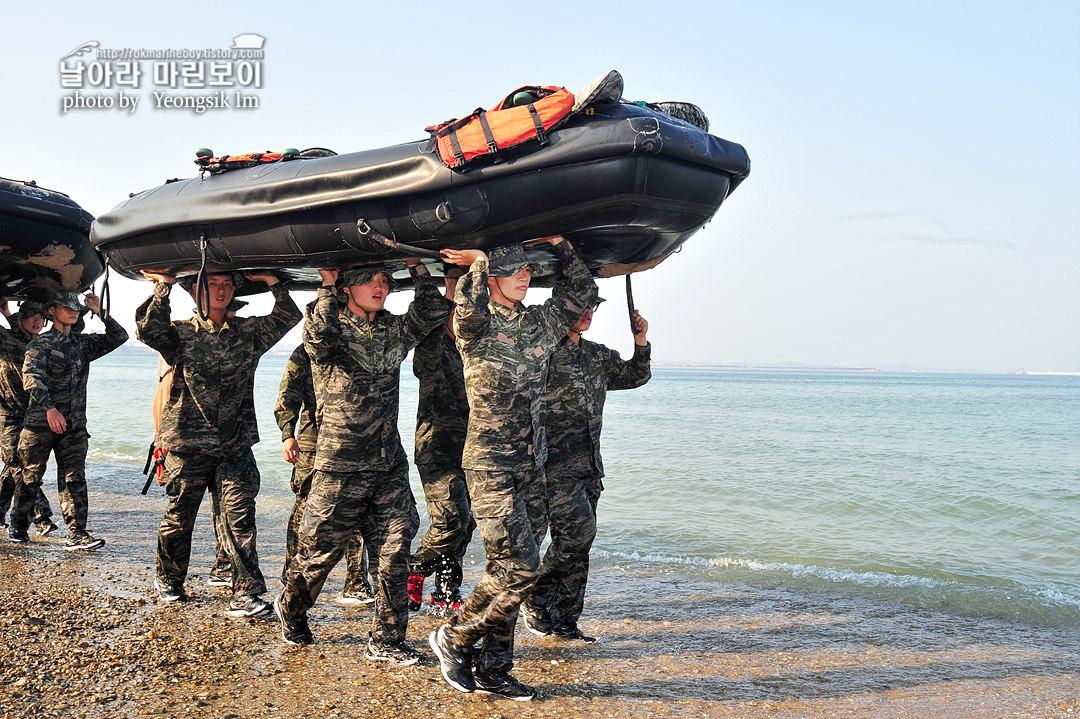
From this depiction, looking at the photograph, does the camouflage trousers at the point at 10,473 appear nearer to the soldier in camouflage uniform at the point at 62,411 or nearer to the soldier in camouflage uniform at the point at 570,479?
the soldier in camouflage uniform at the point at 62,411

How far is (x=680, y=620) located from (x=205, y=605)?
3.02 m

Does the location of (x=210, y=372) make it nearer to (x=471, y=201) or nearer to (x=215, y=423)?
(x=215, y=423)

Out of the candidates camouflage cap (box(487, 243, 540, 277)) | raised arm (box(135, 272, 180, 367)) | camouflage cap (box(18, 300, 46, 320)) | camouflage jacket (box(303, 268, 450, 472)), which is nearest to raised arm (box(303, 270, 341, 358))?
camouflage jacket (box(303, 268, 450, 472))

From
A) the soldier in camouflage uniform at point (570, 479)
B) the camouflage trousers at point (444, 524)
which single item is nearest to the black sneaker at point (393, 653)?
the soldier in camouflage uniform at point (570, 479)

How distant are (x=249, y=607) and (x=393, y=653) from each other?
1183 millimetres

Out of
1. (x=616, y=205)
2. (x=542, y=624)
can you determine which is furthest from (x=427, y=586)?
(x=616, y=205)

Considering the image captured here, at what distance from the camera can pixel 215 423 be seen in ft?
15.0

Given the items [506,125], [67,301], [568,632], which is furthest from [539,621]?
[67,301]

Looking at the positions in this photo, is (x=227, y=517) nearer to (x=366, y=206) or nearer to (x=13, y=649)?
(x=13, y=649)

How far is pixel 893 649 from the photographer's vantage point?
15.2 feet

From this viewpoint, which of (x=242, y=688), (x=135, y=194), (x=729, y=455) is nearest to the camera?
(x=242, y=688)

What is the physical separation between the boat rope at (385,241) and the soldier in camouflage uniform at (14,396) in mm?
4671

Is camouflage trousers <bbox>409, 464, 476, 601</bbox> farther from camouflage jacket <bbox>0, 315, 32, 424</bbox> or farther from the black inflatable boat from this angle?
camouflage jacket <bbox>0, 315, 32, 424</bbox>

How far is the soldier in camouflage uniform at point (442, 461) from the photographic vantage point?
453cm
